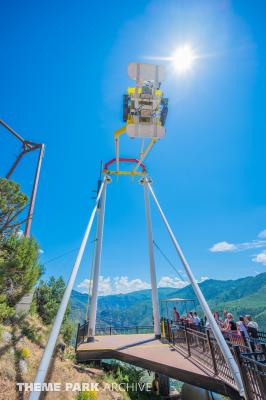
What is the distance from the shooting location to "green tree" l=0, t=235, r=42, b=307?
373 inches

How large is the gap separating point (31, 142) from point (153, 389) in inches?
703

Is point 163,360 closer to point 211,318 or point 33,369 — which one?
point 211,318

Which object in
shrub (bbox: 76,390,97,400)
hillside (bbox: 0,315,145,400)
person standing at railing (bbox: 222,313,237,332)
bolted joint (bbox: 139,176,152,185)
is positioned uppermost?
bolted joint (bbox: 139,176,152,185)

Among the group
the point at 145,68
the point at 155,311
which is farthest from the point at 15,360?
the point at 145,68

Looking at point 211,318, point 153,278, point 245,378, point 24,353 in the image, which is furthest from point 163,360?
point 153,278

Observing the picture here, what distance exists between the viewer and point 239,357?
5.18 meters

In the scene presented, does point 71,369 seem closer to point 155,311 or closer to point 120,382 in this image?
point 120,382

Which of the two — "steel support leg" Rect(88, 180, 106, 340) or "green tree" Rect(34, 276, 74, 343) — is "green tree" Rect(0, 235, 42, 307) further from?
"green tree" Rect(34, 276, 74, 343)

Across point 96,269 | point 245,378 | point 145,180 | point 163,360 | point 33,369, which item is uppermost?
point 145,180

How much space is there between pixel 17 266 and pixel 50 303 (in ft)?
25.2

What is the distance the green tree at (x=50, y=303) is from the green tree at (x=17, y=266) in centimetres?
479

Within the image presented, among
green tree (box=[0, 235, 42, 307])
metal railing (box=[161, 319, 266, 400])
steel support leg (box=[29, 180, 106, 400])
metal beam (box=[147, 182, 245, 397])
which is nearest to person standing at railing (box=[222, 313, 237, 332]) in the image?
metal railing (box=[161, 319, 266, 400])

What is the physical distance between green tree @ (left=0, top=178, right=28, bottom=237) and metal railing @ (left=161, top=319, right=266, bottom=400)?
9.39m

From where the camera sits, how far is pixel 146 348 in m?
9.57
